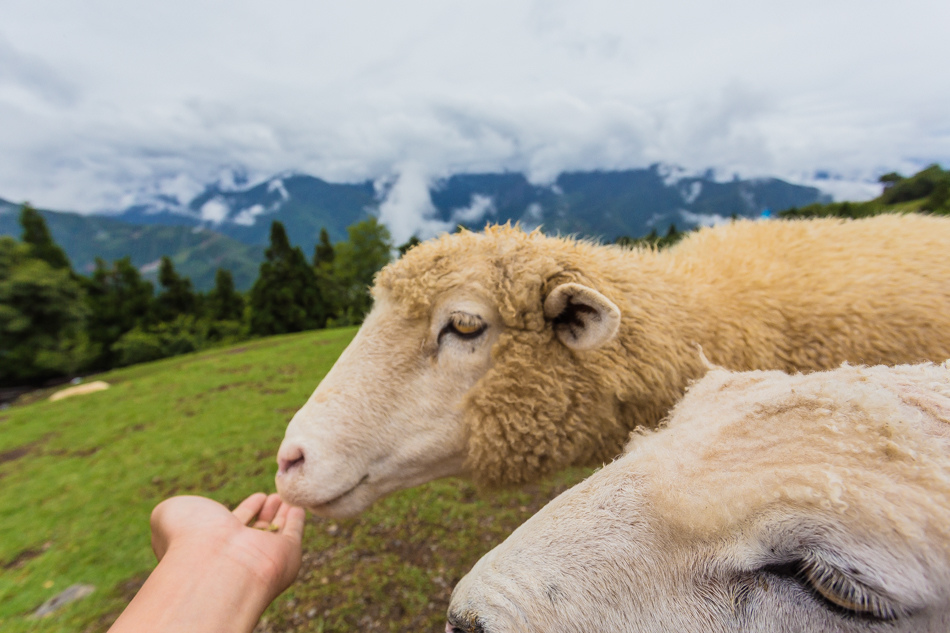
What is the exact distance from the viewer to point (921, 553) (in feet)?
2.49

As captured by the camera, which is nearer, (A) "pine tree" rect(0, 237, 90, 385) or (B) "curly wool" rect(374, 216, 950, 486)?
(B) "curly wool" rect(374, 216, 950, 486)

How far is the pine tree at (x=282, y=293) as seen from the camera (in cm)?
3484

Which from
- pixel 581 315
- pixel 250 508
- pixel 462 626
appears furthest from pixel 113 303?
pixel 462 626

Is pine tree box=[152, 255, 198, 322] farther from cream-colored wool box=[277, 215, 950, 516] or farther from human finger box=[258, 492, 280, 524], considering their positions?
cream-colored wool box=[277, 215, 950, 516]

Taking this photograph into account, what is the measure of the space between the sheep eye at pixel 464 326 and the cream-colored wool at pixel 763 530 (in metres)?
1.04

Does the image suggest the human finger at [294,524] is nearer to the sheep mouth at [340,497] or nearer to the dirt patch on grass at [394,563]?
the sheep mouth at [340,497]

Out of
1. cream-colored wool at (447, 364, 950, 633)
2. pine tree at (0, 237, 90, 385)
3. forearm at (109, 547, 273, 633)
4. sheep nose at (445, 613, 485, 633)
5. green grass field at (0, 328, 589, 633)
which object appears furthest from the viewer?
pine tree at (0, 237, 90, 385)

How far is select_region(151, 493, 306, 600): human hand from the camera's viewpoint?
1.82 m

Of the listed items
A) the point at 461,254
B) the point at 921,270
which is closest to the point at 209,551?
the point at 461,254

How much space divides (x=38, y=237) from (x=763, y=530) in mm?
51902

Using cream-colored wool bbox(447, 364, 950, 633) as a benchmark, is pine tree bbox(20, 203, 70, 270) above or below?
above

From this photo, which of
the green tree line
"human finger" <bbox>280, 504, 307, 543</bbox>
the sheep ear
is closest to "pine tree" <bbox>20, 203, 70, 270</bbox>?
the green tree line

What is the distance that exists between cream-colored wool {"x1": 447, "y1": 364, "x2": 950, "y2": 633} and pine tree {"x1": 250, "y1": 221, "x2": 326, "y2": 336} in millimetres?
37952

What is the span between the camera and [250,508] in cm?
258
